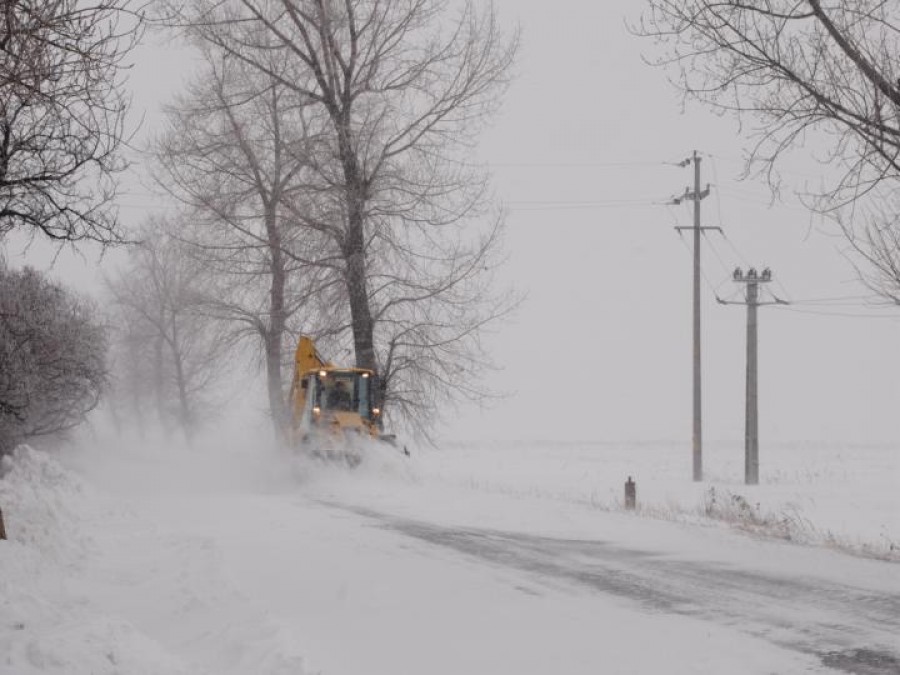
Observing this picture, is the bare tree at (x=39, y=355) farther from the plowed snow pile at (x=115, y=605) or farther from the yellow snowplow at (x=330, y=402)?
the yellow snowplow at (x=330, y=402)

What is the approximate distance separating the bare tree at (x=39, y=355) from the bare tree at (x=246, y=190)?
3.54 meters

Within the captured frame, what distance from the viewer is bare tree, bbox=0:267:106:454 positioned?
16.3 meters

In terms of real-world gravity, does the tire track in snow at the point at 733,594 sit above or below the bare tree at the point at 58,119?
below

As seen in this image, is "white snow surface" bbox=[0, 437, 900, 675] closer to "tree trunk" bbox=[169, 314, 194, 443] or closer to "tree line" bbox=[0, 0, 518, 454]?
"tree line" bbox=[0, 0, 518, 454]

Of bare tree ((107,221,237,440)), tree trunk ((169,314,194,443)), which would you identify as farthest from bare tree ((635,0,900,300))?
tree trunk ((169,314,194,443))

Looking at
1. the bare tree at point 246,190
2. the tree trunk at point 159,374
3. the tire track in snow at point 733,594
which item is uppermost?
the bare tree at point 246,190

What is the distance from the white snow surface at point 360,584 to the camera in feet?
18.7

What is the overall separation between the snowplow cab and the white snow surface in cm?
314

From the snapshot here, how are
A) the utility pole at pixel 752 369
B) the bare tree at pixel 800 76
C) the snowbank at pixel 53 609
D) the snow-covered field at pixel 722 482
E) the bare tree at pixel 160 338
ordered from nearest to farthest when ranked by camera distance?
the snowbank at pixel 53 609 → the bare tree at pixel 800 76 → the snow-covered field at pixel 722 482 → the utility pole at pixel 752 369 → the bare tree at pixel 160 338

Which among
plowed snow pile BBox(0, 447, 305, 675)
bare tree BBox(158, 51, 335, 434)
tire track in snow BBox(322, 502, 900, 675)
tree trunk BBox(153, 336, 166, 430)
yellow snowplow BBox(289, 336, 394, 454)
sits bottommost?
plowed snow pile BBox(0, 447, 305, 675)

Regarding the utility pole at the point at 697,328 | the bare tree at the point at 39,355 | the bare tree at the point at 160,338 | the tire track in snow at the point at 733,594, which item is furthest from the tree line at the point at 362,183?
the bare tree at the point at 160,338

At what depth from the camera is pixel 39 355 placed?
699 inches

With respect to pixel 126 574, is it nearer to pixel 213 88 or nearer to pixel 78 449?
pixel 213 88

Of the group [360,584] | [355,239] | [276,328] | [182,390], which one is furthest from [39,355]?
[182,390]
